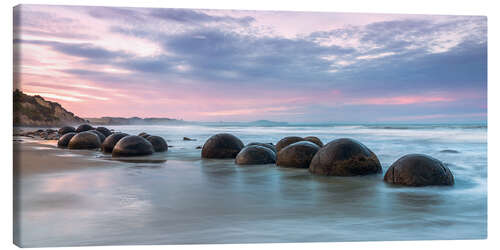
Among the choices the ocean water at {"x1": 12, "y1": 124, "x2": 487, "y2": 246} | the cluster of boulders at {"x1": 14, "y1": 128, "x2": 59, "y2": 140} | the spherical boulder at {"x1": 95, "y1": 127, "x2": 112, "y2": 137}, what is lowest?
the ocean water at {"x1": 12, "y1": 124, "x2": 487, "y2": 246}

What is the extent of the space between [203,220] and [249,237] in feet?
2.58

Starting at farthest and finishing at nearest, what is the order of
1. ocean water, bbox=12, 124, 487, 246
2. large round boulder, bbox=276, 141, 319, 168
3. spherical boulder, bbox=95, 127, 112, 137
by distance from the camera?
1. spherical boulder, bbox=95, 127, 112, 137
2. large round boulder, bbox=276, 141, 319, 168
3. ocean water, bbox=12, 124, 487, 246

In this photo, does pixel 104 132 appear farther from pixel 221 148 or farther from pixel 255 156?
pixel 255 156

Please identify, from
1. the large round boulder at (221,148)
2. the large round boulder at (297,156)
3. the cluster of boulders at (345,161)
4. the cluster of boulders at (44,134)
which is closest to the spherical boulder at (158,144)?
the large round boulder at (221,148)

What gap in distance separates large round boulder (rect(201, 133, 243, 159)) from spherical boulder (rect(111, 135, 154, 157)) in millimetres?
2294

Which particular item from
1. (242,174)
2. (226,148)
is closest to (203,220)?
(242,174)

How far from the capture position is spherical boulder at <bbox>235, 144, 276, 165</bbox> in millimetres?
10594

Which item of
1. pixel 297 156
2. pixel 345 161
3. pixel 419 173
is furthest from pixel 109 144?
pixel 419 173

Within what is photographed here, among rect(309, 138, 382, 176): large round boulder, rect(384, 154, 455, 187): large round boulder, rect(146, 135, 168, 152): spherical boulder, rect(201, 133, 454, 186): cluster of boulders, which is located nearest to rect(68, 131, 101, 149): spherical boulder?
rect(146, 135, 168, 152): spherical boulder

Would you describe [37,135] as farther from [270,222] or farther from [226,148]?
[270,222]

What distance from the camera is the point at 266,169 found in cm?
962

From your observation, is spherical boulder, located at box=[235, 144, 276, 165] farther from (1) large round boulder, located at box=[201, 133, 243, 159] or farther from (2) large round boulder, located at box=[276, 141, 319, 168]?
(1) large round boulder, located at box=[201, 133, 243, 159]
